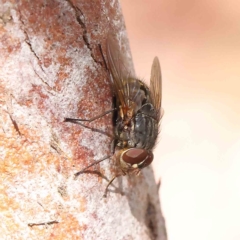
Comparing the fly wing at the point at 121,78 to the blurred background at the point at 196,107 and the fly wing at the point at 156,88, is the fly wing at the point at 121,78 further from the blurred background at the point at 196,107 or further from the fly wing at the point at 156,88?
the blurred background at the point at 196,107

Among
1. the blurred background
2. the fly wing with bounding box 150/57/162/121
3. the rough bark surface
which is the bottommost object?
the rough bark surface

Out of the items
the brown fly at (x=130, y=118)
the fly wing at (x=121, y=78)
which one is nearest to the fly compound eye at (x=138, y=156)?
the brown fly at (x=130, y=118)

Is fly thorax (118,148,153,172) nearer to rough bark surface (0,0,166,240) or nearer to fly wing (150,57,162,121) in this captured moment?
rough bark surface (0,0,166,240)

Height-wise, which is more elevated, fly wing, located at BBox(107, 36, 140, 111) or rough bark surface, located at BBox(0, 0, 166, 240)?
fly wing, located at BBox(107, 36, 140, 111)

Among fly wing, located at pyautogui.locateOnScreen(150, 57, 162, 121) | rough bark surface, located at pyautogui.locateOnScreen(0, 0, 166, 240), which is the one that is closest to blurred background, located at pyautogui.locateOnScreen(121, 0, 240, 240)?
fly wing, located at pyautogui.locateOnScreen(150, 57, 162, 121)

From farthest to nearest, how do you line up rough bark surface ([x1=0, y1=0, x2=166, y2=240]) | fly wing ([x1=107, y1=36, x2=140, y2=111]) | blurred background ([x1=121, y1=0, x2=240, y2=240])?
1. blurred background ([x1=121, y1=0, x2=240, y2=240])
2. fly wing ([x1=107, y1=36, x2=140, y2=111])
3. rough bark surface ([x1=0, y1=0, x2=166, y2=240])

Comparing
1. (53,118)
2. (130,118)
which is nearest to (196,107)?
(130,118)
